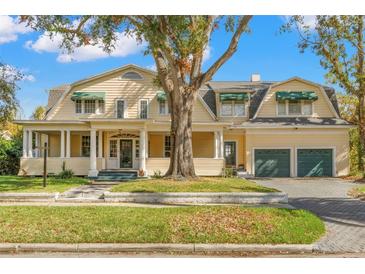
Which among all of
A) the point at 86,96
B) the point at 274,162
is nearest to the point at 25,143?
the point at 86,96

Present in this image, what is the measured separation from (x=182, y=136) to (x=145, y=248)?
8.74 meters

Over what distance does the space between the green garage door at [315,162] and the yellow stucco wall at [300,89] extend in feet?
8.27

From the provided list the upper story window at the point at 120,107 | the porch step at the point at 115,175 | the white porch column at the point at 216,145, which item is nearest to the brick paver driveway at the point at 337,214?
the white porch column at the point at 216,145

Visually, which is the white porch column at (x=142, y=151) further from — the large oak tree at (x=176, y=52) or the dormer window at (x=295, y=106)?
the dormer window at (x=295, y=106)

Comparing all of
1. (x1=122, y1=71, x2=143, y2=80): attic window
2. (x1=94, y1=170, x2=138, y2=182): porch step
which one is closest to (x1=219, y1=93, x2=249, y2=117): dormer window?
(x1=122, y1=71, x2=143, y2=80): attic window

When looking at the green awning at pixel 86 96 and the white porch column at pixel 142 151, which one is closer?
the white porch column at pixel 142 151

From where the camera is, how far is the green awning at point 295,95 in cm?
2291

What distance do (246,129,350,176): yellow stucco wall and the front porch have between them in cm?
117

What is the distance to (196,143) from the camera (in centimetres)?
2388

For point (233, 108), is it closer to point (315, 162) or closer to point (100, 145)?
point (315, 162)

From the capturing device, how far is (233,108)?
23641 millimetres

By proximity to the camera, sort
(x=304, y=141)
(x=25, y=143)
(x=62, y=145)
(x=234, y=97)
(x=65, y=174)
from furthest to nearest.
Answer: (x=234, y=97) → (x=304, y=141) → (x=25, y=143) → (x=62, y=145) → (x=65, y=174)

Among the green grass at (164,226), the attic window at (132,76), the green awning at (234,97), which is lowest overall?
the green grass at (164,226)

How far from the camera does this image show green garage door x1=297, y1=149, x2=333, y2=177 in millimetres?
22516
